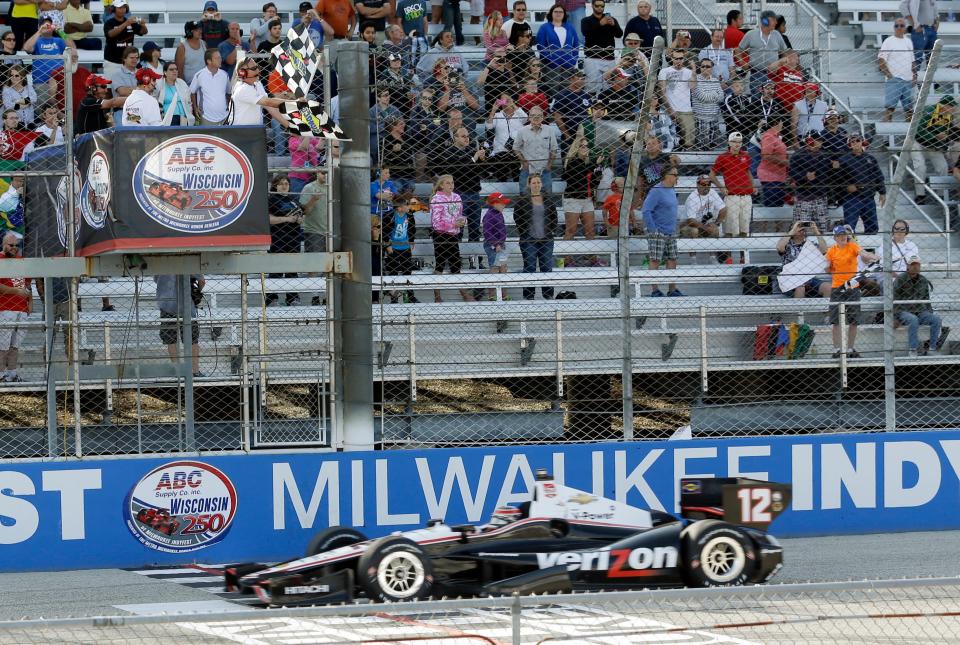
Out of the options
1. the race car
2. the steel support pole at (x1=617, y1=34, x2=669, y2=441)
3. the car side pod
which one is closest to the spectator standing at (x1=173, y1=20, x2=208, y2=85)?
Answer: the steel support pole at (x1=617, y1=34, x2=669, y2=441)

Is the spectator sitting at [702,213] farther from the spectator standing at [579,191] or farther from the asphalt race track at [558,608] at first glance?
the asphalt race track at [558,608]

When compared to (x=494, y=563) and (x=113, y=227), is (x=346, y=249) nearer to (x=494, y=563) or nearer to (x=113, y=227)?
(x=113, y=227)

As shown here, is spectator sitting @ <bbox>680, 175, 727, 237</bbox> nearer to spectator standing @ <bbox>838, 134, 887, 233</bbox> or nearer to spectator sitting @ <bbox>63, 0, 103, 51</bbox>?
spectator standing @ <bbox>838, 134, 887, 233</bbox>

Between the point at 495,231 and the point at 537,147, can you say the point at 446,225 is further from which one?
the point at 537,147

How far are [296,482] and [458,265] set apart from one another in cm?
220

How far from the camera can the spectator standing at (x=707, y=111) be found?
38.4 feet

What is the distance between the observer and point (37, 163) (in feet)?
35.7

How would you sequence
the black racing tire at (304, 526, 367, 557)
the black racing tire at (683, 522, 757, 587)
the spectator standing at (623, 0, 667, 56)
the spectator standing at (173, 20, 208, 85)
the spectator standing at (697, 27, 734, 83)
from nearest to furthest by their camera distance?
the black racing tire at (683, 522, 757, 587) < the black racing tire at (304, 526, 367, 557) < the spectator standing at (697, 27, 734, 83) < the spectator standing at (173, 20, 208, 85) < the spectator standing at (623, 0, 667, 56)

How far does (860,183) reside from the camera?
12250 millimetres

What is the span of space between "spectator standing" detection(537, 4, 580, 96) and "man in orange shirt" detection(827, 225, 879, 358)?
2.78 m

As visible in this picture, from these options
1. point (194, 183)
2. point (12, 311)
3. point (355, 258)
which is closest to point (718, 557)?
point (355, 258)

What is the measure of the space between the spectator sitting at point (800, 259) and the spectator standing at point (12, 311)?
6.48 m

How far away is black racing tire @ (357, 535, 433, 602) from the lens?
8.33 metres

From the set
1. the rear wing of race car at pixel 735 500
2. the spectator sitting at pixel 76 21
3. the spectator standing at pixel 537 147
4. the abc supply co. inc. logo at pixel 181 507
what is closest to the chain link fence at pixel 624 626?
the rear wing of race car at pixel 735 500
